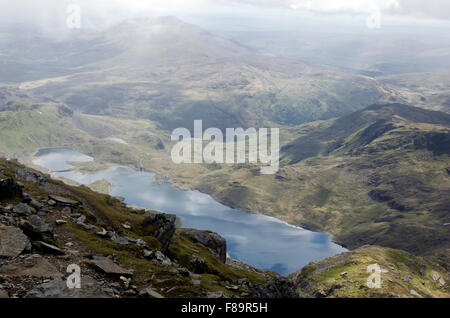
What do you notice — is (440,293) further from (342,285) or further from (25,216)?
(25,216)

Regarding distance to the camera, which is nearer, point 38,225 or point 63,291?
point 63,291

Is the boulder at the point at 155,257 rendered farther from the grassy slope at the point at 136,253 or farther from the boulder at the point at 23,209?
the boulder at the point at 23,209

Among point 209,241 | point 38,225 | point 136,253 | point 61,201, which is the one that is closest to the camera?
point 38,225

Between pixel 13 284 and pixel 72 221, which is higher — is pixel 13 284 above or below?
above

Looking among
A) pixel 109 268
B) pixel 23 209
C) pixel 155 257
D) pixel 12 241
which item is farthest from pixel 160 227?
pixel 12 241

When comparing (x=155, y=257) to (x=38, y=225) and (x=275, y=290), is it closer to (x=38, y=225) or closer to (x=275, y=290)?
(x=38, y=225)
